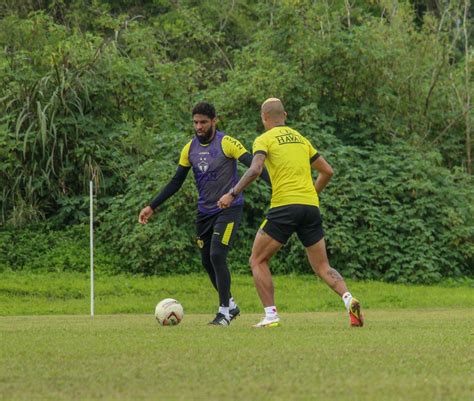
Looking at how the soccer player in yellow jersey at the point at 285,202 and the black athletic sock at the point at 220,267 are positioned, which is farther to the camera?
the black athletic sock at the point at 220,267

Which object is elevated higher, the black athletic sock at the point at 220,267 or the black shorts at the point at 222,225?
the black shorts at the point at 222,225

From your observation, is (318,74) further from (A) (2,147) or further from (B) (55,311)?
(B) (55,311)

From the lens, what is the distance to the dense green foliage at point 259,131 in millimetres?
20562

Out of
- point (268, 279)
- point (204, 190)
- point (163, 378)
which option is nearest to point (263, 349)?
point (163, 378)

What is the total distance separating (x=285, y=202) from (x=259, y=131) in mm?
11803

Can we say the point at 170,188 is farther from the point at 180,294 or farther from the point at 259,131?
the point at 259,131

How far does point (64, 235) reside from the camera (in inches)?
835

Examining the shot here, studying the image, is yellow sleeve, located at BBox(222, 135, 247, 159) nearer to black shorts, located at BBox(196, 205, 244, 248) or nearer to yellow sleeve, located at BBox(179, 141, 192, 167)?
yellow sleeve, located at BBox(179, 141, 192, 167)

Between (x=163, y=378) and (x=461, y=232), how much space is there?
1507cm

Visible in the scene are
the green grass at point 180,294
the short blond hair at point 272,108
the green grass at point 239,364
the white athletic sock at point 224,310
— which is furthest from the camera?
the green grass at point 180,294

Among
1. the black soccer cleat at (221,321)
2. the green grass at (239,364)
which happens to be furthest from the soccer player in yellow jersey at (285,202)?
the black soccer cleat at (221,321)

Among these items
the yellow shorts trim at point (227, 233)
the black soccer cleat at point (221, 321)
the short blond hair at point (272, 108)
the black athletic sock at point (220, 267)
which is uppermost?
the short blond hair at point (272, 108)

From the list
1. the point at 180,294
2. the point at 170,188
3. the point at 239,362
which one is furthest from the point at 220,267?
the point at 180,294

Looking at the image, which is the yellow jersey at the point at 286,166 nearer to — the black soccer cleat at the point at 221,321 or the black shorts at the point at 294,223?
the black shorts at the point at 294,223
